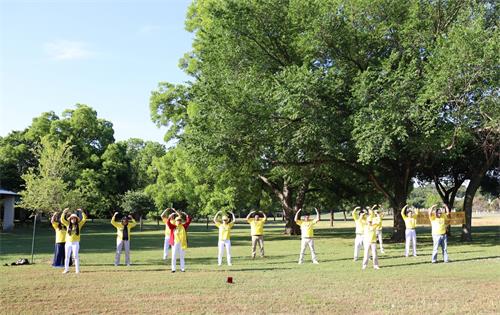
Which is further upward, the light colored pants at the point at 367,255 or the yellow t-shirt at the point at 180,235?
the yellow t-shirt at the point at 180,235

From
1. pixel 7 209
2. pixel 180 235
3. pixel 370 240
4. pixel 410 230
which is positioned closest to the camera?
pixel 180 235

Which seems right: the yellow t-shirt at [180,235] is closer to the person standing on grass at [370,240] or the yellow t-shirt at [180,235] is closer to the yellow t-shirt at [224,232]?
the yellow t-shirt at [224,232]

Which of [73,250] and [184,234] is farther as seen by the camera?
[184,234]

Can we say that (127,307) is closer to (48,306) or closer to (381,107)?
(48,306)

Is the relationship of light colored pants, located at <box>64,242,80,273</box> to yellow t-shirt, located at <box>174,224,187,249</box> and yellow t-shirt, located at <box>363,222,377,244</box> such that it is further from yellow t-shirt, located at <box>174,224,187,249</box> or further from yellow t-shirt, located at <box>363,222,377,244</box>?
yellow t-shirt, located at <box>363,222,377,244</box>

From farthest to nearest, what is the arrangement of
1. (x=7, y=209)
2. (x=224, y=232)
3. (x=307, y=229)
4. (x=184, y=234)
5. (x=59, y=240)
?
(x=7, y=209)
(x=307, y=229)
(x=224, y=232)
(x=59, y=240)
(x=184, y=234)

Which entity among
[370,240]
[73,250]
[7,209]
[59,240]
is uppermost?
[7,209]

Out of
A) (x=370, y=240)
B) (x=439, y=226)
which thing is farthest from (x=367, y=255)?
A: (x=439, y=226)

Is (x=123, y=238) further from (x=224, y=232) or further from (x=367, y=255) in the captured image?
(x=367, y=255)

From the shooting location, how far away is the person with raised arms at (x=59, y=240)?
17375mm

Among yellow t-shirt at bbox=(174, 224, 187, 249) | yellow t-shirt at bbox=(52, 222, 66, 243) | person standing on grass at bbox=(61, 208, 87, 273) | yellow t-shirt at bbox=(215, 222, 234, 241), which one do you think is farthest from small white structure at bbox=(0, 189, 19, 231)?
yellow t-shirt at bbox=(174, 224, 187, 249)

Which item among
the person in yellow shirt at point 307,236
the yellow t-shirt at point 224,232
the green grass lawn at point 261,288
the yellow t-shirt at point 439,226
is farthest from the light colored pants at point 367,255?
the yellow t-shirt at point 224,232

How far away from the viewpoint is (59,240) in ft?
57.9

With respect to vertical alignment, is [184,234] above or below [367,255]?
above
